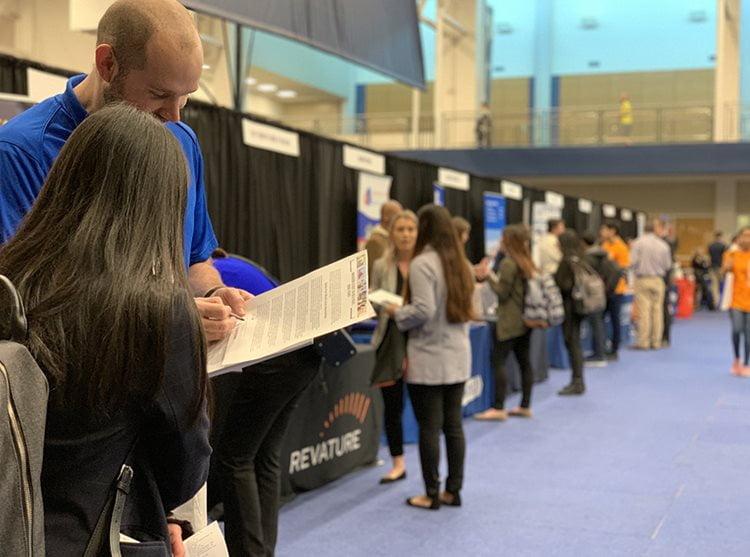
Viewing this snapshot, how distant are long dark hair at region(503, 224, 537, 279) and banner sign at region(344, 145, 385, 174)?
1471 mm

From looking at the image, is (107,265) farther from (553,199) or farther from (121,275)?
(553,199)

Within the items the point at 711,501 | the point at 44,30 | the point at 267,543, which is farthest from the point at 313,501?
the point at 44,30

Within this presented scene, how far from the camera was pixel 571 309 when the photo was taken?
314 inches

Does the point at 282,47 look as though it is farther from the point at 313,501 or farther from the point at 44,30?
the point at 313,501

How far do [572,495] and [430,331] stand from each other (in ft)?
4.12

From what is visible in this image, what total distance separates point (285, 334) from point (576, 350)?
22.3 feet

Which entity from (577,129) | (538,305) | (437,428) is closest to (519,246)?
(538,305)

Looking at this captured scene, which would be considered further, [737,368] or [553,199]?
[553,199]

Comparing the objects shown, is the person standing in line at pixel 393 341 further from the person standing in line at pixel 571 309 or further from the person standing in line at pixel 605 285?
the person standing in line at pixel 605 285

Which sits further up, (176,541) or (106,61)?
(106,61)

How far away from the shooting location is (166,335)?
1.15 meters

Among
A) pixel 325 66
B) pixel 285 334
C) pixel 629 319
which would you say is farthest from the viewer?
pixel 325 66

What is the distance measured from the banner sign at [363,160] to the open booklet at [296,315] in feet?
18.5

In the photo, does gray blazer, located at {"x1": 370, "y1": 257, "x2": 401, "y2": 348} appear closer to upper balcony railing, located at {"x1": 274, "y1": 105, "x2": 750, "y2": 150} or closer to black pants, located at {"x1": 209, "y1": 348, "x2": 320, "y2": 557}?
black pants, located at {"x1": 209, "y1": 348, "x2": 320, "y2": 557}
